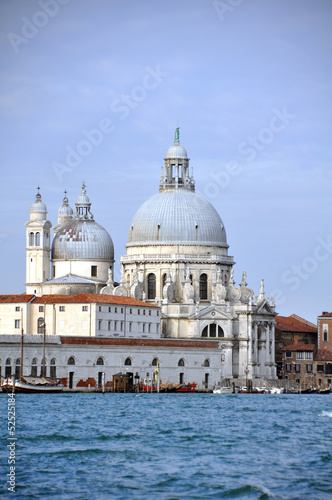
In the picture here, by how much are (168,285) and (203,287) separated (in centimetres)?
443

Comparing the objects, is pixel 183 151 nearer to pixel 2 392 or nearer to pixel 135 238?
pixel 135 238

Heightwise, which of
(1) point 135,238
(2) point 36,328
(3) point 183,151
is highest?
(3) point 183,151

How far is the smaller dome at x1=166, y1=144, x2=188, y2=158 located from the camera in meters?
112

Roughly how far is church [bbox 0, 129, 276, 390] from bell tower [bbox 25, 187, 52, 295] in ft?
0.27

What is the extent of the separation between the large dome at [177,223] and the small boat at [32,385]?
28.4 meters

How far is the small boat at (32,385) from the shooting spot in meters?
79.8

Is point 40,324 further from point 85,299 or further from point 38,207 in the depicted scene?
point 38,207

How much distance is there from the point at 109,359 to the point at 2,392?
37.9 ft

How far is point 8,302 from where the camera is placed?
9412 centimetres

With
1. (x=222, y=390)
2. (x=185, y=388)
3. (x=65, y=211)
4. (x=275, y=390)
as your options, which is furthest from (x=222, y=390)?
(x=65, y=211)

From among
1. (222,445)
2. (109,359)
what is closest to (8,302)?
(109,359)

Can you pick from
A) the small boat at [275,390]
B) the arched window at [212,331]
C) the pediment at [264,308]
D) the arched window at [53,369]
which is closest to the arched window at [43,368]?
the arched window at [53,369]

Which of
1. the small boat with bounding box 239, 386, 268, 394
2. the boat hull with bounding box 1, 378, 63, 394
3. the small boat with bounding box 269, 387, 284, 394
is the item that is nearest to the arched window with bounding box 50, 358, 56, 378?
the boat hull with bounding box 1, 378, 63, 394

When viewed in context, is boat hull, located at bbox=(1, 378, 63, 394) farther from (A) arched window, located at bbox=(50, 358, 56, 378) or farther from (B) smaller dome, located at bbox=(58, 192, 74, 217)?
(B) smaller dome, located at bbox=(58, 192, 74, 217)
